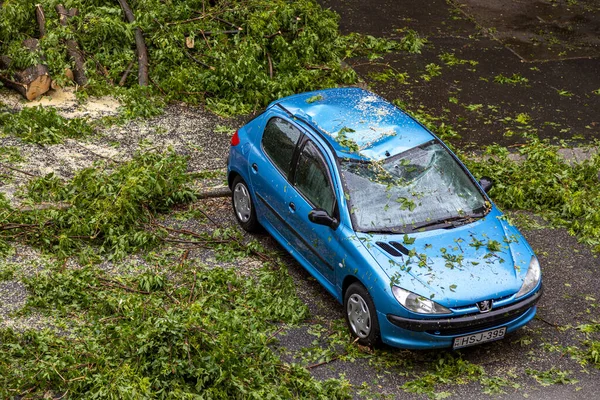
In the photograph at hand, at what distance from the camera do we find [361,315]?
746 centimetres

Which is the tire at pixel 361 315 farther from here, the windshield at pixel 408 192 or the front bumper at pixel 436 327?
the windshield at pixel 408 192

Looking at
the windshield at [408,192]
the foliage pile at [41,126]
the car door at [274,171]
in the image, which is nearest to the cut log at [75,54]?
the foliage pile at [41,126]

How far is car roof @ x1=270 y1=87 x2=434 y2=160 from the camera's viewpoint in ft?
27.1

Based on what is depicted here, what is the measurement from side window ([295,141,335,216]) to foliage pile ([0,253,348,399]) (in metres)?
0.87

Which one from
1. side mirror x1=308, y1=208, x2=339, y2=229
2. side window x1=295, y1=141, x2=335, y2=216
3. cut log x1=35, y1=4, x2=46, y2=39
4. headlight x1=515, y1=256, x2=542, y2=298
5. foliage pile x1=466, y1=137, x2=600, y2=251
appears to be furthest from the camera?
cut log x1=35, y1=4, x2=46, y2=39

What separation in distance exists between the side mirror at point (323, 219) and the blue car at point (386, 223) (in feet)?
0.04

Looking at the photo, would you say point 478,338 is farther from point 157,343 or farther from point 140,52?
point 140,52

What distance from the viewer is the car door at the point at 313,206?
785 cm

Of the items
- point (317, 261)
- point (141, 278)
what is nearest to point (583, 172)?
point (317, 261)

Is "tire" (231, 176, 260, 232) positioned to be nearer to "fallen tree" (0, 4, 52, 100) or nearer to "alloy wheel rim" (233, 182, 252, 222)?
"alloy wheel rim" (233, 182, 252, 222)

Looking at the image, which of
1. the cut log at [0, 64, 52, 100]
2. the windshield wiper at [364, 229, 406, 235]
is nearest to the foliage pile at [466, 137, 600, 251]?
the windshield wiper at [364, 229, 406, 235]

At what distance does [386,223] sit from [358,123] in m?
1.34

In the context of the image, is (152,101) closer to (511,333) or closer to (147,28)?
(147,28)

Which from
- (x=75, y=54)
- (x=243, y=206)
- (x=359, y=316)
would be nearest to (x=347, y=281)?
(x=359, y=316)
